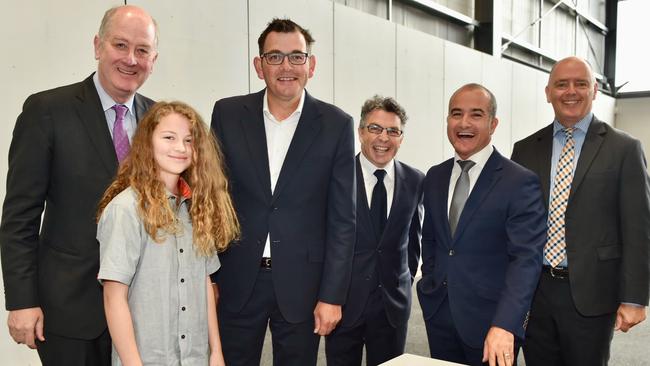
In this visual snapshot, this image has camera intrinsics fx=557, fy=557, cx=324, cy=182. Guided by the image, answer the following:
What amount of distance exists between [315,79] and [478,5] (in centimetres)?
432

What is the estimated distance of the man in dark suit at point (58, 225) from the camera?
1.68 m

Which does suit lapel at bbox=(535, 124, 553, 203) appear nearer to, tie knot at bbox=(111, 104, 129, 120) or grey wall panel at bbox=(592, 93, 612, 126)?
tie knot at bbox=(111, 104, 129, 120)

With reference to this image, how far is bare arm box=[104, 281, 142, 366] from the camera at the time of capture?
61.0 inches

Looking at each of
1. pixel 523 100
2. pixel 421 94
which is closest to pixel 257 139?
pixel 421 94

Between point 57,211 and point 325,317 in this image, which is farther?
point 325,317

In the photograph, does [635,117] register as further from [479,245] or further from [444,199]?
[479,245]

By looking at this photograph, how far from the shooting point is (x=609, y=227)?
2.23 m

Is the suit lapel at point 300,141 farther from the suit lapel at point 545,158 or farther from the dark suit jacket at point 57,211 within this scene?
the suit lapel at point 545,158

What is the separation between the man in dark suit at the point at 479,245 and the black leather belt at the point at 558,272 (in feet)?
1.29

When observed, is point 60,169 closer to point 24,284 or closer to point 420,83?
point 24,284

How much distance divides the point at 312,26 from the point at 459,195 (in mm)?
3197

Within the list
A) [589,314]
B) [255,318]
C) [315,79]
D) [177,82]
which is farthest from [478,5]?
[255,318]

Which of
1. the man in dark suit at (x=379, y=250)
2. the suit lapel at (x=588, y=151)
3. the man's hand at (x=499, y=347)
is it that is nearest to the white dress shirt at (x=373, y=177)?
the man in dark suit at (x=379, y=250)

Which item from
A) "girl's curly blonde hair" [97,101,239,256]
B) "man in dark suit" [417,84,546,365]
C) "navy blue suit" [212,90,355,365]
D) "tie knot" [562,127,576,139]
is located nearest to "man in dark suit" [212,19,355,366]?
"navy blue suit" [212,90,355,365]
